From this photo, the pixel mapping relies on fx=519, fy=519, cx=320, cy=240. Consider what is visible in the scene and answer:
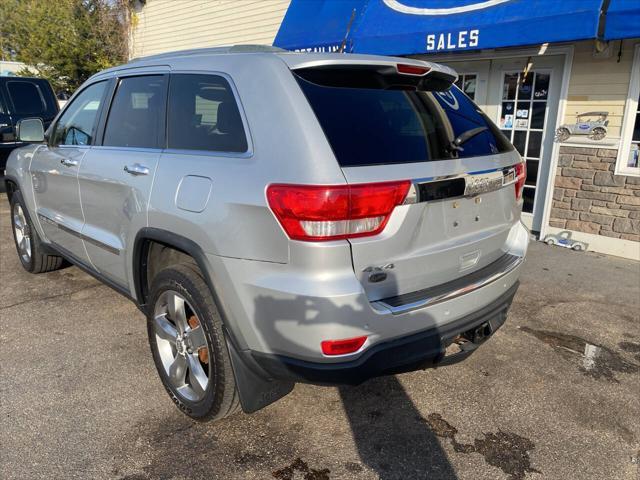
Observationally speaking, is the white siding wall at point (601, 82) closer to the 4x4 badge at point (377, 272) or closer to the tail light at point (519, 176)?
the tail light at point (519, 176)

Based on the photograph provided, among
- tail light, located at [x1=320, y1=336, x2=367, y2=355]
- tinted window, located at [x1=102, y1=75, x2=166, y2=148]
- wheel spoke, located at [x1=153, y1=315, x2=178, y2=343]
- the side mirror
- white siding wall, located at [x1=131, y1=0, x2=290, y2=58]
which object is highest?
white siding wall, located at [x1=131, y1=0, x2=290, y2=58]

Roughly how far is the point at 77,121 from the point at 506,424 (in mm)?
3635

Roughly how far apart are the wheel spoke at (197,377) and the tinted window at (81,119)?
1.84 meters

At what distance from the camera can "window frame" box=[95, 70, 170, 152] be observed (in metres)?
2.93

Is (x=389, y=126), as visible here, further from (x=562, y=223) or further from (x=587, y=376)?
(x=562, y=223)

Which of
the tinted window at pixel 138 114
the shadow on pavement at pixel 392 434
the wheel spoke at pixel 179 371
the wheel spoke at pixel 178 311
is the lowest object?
the shadow on pavement at pixel 392 434

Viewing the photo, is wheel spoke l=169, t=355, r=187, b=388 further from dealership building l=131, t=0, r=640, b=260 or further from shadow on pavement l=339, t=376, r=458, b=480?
dealership building l=131, t=0, r=640, b=260

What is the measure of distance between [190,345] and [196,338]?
3.5 inches

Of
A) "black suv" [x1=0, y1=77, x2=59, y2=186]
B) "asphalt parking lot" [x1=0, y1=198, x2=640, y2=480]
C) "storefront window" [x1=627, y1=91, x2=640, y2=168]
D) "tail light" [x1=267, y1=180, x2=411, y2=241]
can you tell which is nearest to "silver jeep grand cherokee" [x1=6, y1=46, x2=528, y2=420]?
"tail light" [x1=267, y1=180, x2=411, y2=241]

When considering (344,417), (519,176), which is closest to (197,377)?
Result: (344,417)

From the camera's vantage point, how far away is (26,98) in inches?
396

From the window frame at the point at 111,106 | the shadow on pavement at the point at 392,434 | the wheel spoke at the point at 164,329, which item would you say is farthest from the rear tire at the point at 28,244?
the shadow on pavement at the point at 392,434

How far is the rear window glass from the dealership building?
127 inches

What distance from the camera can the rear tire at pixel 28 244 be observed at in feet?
15.6
